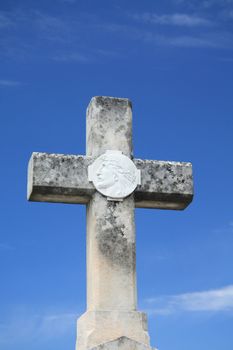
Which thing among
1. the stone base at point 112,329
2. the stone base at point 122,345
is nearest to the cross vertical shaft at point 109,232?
the stone base at point 112,329

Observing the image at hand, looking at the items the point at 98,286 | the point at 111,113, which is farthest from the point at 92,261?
the point at 111,113

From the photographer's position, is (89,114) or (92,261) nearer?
(92,261)

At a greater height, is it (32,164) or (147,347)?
(32,164)

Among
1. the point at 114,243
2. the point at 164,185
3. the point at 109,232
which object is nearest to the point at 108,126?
the point at 164,185

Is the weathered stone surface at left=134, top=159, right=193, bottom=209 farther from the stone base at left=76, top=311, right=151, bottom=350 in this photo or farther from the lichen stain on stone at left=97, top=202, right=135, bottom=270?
the stone base at left=76, top=311, right=151, bottom=350

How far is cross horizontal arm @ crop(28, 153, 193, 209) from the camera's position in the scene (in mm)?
8648

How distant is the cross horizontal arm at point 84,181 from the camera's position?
8.65m

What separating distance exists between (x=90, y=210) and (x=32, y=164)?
39.5 inches

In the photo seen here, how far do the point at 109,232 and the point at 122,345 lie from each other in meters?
1.49

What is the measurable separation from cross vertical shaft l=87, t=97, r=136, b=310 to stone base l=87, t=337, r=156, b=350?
483 mm

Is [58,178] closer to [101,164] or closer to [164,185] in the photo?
[101,164]

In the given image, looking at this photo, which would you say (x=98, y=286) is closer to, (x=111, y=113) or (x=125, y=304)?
(x=125, y=304)

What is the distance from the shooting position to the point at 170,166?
30.6 ft

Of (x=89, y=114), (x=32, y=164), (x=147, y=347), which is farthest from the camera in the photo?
(x=89, y=114)
